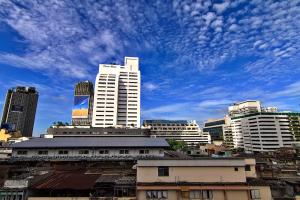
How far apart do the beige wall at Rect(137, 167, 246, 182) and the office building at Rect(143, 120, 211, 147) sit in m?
155

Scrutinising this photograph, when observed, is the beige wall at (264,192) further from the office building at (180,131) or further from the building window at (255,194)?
the office building at (180,131)

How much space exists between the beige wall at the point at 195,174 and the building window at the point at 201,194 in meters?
1.33

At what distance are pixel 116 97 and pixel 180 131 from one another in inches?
2609

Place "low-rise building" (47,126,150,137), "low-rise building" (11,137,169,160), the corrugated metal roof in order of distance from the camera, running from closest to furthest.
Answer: "low-rise building" (11,137,169,160) < the corrugated metal roof < "low-rise building" (47,126,150,137)

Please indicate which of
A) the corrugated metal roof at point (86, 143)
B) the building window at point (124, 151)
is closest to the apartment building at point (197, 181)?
the corrugated metal roof at point (86, 143)

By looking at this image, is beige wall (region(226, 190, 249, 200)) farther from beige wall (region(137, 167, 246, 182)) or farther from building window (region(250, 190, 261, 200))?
beige wall (region(137, 167, 246, 182))

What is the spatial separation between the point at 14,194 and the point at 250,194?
2771 cm

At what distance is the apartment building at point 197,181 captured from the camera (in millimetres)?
24469

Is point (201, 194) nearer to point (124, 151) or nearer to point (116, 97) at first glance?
point (124, 151)

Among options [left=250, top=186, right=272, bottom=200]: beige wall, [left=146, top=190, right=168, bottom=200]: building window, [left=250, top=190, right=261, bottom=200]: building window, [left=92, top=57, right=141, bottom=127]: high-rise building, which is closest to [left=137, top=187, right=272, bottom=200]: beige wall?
[left=146, top=190, right=168, bottom=200]: building window

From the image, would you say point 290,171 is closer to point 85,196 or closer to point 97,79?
point 85,196

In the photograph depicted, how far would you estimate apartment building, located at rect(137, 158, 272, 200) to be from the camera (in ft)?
80.3

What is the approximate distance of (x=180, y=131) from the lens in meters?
185

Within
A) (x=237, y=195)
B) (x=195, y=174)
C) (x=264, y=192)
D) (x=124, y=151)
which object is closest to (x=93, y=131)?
(x=124, y=151)
